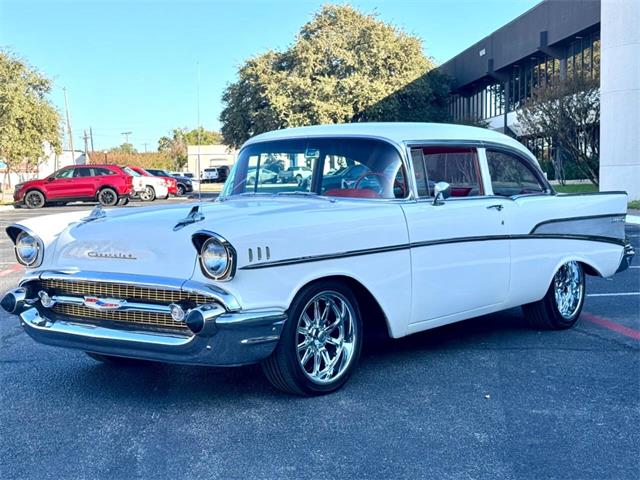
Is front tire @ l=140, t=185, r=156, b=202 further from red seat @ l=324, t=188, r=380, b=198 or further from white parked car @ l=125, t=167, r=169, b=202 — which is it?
red seat @ l=324, t=188, r=380, b=198

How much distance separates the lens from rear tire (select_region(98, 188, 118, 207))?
2923 centimetres

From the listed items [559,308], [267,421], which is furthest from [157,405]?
[559,308]

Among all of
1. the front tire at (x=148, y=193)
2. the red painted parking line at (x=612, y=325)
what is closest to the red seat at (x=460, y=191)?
the red painted parking line at (x=612, y=325)

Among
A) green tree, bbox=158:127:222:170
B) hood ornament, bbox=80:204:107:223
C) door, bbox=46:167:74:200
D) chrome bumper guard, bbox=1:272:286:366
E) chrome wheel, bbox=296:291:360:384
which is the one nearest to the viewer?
chrome bumper guard, bbox=1:272:286:366

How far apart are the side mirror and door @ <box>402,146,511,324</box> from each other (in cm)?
3

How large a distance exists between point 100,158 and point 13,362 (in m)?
87.1

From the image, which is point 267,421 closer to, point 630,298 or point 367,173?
point 367,173

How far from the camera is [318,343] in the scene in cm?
464

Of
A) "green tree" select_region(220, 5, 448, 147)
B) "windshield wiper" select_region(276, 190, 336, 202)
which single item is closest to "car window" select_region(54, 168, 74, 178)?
"green tree" select_region(220, 5, 448, 147)

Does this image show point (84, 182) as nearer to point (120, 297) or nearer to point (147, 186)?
point (147, 186)

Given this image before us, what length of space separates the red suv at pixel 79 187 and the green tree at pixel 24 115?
4918mm

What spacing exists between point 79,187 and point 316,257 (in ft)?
87.5

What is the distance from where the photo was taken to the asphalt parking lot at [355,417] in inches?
142

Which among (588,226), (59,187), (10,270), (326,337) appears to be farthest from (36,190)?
(326,337)
